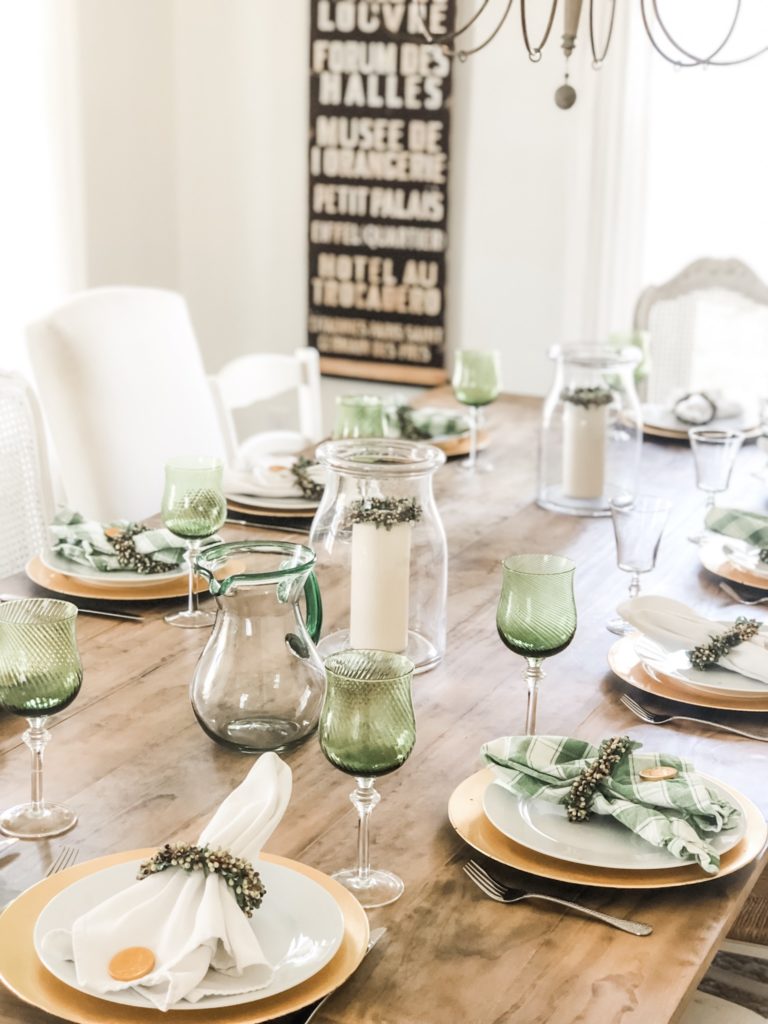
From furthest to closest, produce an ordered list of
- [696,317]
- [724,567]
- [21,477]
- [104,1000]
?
[696,317]
[21,477]
[724,567]
[104,1000]

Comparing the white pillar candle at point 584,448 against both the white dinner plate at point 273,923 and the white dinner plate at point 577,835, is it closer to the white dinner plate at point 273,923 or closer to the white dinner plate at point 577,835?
the white dinner plate at point 577,835

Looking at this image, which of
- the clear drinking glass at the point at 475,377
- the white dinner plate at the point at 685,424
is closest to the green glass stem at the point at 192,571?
the clear drinking glass at the point at 475,377

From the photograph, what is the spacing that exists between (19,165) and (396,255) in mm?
1150

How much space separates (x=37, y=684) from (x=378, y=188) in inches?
124

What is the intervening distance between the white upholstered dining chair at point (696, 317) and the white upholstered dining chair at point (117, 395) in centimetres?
124

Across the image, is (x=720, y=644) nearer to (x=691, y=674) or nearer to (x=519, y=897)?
(x=691, y=674)

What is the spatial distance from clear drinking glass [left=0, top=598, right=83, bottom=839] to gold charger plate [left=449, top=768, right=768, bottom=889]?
352 mm

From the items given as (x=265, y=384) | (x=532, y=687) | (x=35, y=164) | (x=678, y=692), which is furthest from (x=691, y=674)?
(x=35, y=164)

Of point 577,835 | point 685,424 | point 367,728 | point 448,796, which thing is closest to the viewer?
point 367,728

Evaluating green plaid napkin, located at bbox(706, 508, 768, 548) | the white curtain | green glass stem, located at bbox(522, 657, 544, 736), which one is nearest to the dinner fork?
green glass stem, located at bbox(522, 657, 544, 736)

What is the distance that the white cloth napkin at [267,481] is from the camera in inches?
87.8

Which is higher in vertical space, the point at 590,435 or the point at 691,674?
the point at 590,435

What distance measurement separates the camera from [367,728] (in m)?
1.08

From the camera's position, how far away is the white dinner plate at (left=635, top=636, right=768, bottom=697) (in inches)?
59.8
